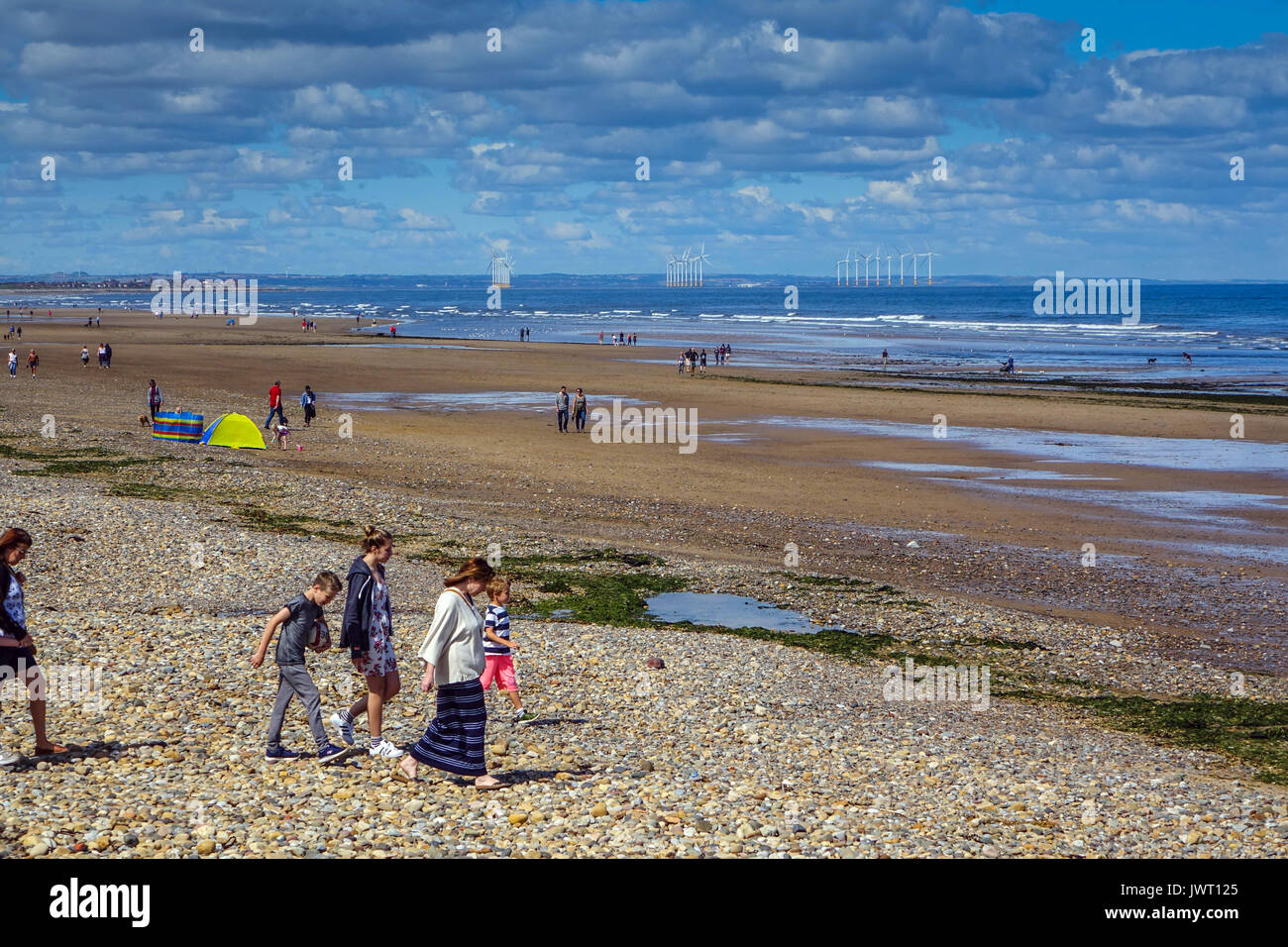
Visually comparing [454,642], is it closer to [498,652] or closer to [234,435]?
[498,652]

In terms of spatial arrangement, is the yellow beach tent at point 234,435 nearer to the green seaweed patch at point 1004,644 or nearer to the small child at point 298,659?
the green seaweed patch at point 1004,644

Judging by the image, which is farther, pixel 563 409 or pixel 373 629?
pixel 563 409

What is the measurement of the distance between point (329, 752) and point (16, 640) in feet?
9.56

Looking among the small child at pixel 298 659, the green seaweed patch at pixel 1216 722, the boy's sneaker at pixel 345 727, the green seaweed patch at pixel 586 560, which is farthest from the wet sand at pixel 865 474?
the small child at pixel 298 659

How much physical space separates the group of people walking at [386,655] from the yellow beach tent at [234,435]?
90.6 ft

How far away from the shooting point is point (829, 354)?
90688mm

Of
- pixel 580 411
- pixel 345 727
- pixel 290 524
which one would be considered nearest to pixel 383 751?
pixel 345 727

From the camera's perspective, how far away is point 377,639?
1082 centimetres

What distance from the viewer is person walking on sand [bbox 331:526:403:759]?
419 inches

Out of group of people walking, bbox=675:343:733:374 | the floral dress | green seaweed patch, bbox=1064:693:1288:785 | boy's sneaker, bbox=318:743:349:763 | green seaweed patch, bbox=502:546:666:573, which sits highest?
group of people walking, bbox=675:343:733:374

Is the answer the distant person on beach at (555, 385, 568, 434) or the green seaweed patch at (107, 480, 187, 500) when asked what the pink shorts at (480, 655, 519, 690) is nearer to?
the green seaweed patch at (107, 480, 187, 500)

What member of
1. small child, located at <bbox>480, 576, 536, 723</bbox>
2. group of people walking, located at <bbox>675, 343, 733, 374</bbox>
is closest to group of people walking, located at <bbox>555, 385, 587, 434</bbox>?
group of people walking, located at <bbox>675, 343, 733, 374</bbox>

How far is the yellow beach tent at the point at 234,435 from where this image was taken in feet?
122
